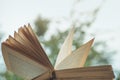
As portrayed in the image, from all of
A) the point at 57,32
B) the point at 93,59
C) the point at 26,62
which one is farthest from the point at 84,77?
the point at 57,32

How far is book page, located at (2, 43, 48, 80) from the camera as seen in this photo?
554 mm

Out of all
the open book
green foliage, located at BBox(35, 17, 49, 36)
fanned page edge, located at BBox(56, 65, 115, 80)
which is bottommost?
green foliage, located at BBox(35, 17, 49, 36)

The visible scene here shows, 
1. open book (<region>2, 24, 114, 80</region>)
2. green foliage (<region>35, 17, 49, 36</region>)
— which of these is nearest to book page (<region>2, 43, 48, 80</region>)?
open book (<region>2, 24, 114, 80</region>)

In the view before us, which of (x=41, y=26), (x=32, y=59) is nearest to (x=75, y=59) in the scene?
(x=32, y=59)

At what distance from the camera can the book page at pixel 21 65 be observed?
0.55 m

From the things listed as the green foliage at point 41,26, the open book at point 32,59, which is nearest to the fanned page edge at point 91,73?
the open book at point 32,59

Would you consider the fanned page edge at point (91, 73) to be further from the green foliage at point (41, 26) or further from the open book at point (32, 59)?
the green foliage at point (41, 26)

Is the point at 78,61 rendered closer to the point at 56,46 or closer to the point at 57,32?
the point at 56,46

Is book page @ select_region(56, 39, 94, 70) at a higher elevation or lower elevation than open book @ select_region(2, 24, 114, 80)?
lower

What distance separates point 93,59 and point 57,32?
60 centimetres

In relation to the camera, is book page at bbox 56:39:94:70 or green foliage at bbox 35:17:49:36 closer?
book page at bbox 56:39:94:70

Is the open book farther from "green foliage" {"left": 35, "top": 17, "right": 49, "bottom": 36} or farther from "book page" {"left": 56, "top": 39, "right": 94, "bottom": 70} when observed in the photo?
"green foliage" {"left": 35, "top": 17, "right": 49, "bottom": 36}

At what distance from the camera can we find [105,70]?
1.57 feet

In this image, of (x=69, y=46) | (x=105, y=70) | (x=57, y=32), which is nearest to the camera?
(x=105, y=70)
